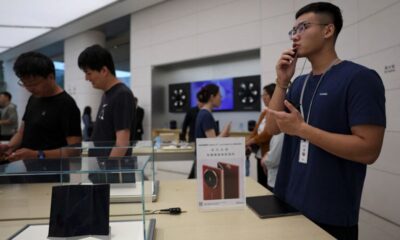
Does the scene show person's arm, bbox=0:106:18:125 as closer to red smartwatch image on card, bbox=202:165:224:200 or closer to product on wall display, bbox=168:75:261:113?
product on wall display, bbox=168:75:261:113

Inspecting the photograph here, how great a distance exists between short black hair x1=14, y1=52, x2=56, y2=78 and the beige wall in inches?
101

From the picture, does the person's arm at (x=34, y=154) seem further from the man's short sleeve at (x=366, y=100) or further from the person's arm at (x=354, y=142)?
the man's short sleeve at (x=366, y=100)

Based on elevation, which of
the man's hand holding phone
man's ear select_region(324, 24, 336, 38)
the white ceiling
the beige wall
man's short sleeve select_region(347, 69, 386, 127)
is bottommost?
man's short sleeve select_region(347, 69, 386, 127)

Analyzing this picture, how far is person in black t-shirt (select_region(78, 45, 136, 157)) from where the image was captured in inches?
68.3

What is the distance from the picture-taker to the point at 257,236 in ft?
3.06

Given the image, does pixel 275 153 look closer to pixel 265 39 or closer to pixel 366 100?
pixel 366 100

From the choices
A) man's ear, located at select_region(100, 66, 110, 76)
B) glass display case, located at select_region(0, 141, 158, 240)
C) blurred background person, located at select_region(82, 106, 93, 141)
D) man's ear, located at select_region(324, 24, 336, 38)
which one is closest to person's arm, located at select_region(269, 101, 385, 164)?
man's ear, located at select_region(324, 24, 336, 38)

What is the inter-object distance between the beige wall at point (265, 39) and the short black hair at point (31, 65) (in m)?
2.56

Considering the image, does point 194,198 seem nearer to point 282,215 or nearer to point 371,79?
point 282,215

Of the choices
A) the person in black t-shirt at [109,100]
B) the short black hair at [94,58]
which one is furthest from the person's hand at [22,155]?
the short black hair at [94,58]

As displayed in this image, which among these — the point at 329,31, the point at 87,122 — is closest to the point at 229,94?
the point at 87,122

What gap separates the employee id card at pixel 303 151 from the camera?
117cm

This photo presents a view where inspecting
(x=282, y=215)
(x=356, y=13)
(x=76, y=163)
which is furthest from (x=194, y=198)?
(x=356, y=13)

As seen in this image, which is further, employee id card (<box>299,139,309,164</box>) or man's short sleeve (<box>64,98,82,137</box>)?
man's short sleeve (<box>64,98,82,137</box>)
